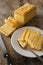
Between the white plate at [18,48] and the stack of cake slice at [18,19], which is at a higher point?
the stack of cake slice at [18,19]

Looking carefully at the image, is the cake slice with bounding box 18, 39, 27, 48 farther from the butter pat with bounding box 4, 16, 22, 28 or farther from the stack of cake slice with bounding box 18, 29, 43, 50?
the butter pat with bounding box 4, 16, 22, 28

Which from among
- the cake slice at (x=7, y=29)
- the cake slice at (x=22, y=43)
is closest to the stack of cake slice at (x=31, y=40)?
the cake slice at (x=22, y=43)

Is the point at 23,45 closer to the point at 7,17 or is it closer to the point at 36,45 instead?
the point at 36,45

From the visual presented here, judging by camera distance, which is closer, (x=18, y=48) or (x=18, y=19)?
(x=18, y=48)

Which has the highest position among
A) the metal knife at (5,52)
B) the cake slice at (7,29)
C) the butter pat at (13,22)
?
the butter pat at (13,22)

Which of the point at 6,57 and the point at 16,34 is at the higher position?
the point at 16,34

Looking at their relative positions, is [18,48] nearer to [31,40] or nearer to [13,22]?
[31,40]

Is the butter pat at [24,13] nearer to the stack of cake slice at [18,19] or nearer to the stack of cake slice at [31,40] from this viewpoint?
the stack of cake slice at [18,19]

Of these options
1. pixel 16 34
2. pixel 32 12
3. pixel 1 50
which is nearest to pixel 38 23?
pixel 32 12

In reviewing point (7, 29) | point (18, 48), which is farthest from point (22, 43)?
point (7, 29)

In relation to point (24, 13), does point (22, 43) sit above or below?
below

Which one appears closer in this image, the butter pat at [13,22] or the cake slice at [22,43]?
the cake slice at [22,43]
